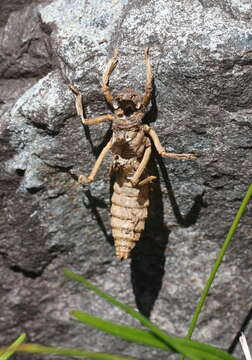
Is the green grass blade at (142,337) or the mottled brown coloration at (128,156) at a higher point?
the mottled brown coloration at (128,156)

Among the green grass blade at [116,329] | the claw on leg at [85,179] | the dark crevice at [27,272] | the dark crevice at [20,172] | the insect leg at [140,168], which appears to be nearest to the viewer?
the green grass blade at [116,329]

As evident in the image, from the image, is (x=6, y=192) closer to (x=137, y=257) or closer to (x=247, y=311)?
(x=137, y=257)

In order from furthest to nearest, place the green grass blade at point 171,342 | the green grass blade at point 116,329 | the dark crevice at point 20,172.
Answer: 1. the dark crevice at point 20,172
2. the green grass blade at point 171,342
3. the green grass blade at point 116,329

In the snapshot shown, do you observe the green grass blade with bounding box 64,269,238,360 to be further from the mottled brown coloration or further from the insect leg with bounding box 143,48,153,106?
the insect leg with bounding box 143,48,153,106

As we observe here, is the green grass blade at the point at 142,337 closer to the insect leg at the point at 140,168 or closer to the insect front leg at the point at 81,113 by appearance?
the insect leg at the point at 140,168

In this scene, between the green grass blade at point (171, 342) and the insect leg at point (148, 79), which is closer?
the green grass blade at point (171, 342)

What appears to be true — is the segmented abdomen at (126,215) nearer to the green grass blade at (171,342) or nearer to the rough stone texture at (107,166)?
the rough stone texture at (107,166)

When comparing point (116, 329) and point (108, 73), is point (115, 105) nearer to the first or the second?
point (108, 73)

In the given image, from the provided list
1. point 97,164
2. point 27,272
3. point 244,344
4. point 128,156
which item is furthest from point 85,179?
point 244,344

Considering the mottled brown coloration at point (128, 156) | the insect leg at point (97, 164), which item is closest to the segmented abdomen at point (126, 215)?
the mottled brown coloration at point (128, 156)

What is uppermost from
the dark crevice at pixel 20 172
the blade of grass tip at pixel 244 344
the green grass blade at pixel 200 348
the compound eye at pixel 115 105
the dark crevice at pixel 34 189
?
the compound eye at pixel 115 105
